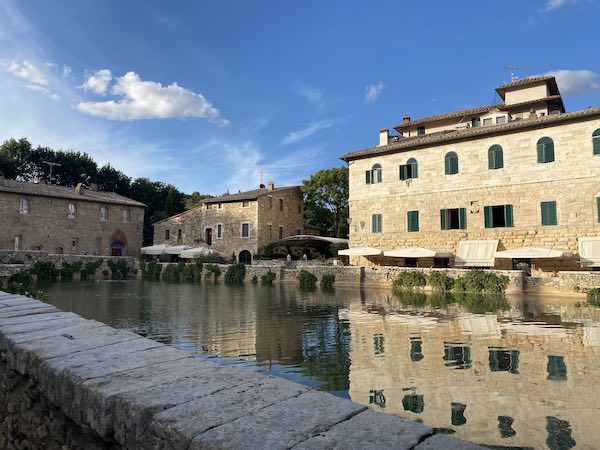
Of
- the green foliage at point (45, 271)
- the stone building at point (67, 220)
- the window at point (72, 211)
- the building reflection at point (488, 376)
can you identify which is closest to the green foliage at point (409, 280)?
the building reflection at point (488, 376)

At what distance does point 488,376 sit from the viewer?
5.72 metres

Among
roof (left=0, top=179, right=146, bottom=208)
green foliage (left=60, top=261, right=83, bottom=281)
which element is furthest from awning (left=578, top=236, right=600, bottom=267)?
roof (left=0, top=179, right=146, bottom=208)

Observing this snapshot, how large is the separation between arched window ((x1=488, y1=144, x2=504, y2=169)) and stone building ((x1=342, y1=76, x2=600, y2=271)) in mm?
50

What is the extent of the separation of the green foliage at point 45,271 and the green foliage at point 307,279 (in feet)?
54.3

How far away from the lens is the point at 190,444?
1493mm

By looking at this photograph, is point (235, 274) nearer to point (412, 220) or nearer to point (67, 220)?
point (412, 220)

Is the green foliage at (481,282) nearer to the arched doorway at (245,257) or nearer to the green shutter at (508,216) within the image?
the green shutter at (508,216)

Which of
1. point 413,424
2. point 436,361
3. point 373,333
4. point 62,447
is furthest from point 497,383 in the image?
point 62,447

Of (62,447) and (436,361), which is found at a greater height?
(62,447)

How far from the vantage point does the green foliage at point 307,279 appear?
76.4ft

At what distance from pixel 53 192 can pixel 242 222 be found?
16.1 metres

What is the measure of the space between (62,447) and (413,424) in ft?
6.35

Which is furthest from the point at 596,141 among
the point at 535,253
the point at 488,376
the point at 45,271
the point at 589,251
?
the point at 45,271

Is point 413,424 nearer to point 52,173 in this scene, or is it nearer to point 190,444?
point 190,444
